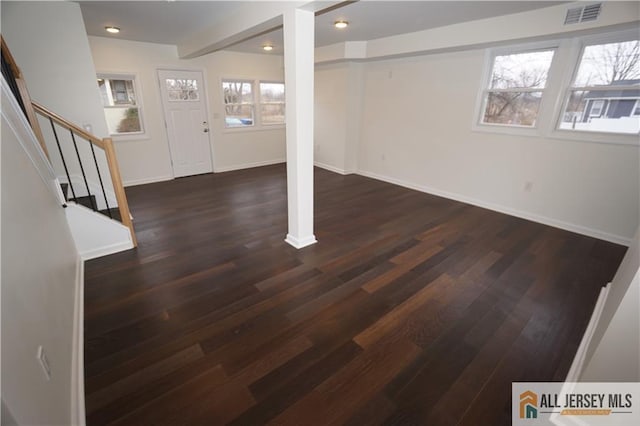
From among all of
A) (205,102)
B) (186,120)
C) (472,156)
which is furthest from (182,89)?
(472,156)

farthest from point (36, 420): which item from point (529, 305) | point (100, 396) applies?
point (529, 305)

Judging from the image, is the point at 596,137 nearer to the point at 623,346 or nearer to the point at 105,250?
the point at 623,346

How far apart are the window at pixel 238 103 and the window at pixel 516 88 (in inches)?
184

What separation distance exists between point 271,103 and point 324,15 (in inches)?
136

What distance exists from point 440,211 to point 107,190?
4698mm

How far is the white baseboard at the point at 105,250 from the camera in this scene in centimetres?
281

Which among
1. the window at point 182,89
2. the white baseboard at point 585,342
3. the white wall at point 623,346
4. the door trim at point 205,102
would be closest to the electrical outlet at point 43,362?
the white wall at point 623,346

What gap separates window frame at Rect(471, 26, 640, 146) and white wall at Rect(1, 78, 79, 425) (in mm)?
4917

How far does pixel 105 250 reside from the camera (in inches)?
115

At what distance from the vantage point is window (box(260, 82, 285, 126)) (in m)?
6.61

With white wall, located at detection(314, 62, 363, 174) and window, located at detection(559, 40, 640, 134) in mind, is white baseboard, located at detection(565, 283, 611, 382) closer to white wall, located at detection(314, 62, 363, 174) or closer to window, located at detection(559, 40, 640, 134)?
window, located at detection(559, 40, 640, 134)

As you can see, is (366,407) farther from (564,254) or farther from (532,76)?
(532,76)

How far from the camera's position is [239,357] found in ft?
5.82

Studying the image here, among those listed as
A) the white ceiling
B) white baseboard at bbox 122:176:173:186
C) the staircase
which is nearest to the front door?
white baseboard at bbox 122:176:173:186
